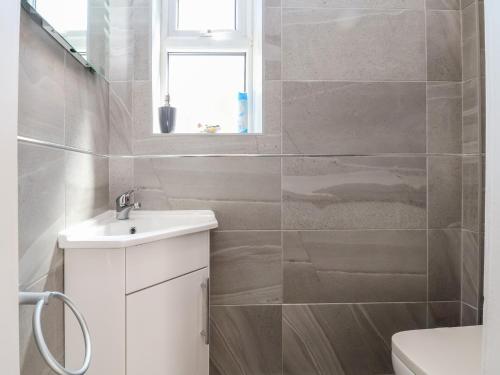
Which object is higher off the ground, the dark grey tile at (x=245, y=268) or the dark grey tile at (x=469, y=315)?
the dark grey tile at (x=245, y=268)

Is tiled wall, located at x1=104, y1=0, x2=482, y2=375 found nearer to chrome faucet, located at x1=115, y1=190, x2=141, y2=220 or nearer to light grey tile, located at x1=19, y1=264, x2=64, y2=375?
chrome faucet, located at x1=115, y1=190, x2=141, y2=220

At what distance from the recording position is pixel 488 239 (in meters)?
0.37

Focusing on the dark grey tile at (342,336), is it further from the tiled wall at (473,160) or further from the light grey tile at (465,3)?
the light grey tile at (465,3)

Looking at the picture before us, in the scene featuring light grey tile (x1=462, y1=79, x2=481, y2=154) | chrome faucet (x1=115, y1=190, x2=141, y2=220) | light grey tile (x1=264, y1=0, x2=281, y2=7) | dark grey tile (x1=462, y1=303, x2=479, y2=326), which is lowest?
dark grey tile (x1=462, y1=303, x2=479, y2=326)

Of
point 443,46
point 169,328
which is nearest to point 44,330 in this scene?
point 169,328

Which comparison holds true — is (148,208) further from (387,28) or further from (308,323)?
(387,28)

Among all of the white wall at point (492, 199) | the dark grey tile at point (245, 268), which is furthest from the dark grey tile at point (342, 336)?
the white wall at point (492, 199)

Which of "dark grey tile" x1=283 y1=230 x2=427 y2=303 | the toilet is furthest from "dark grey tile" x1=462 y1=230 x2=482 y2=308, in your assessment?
the toilet

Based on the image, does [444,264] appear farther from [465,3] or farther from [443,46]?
[465,3]

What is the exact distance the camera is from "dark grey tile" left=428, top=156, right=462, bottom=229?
1.45 metres

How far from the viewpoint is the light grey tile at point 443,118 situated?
4.76 feet

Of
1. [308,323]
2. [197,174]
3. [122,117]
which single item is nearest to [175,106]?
[122,117]

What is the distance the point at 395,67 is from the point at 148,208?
1.27 m

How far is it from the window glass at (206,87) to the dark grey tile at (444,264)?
108 cm
